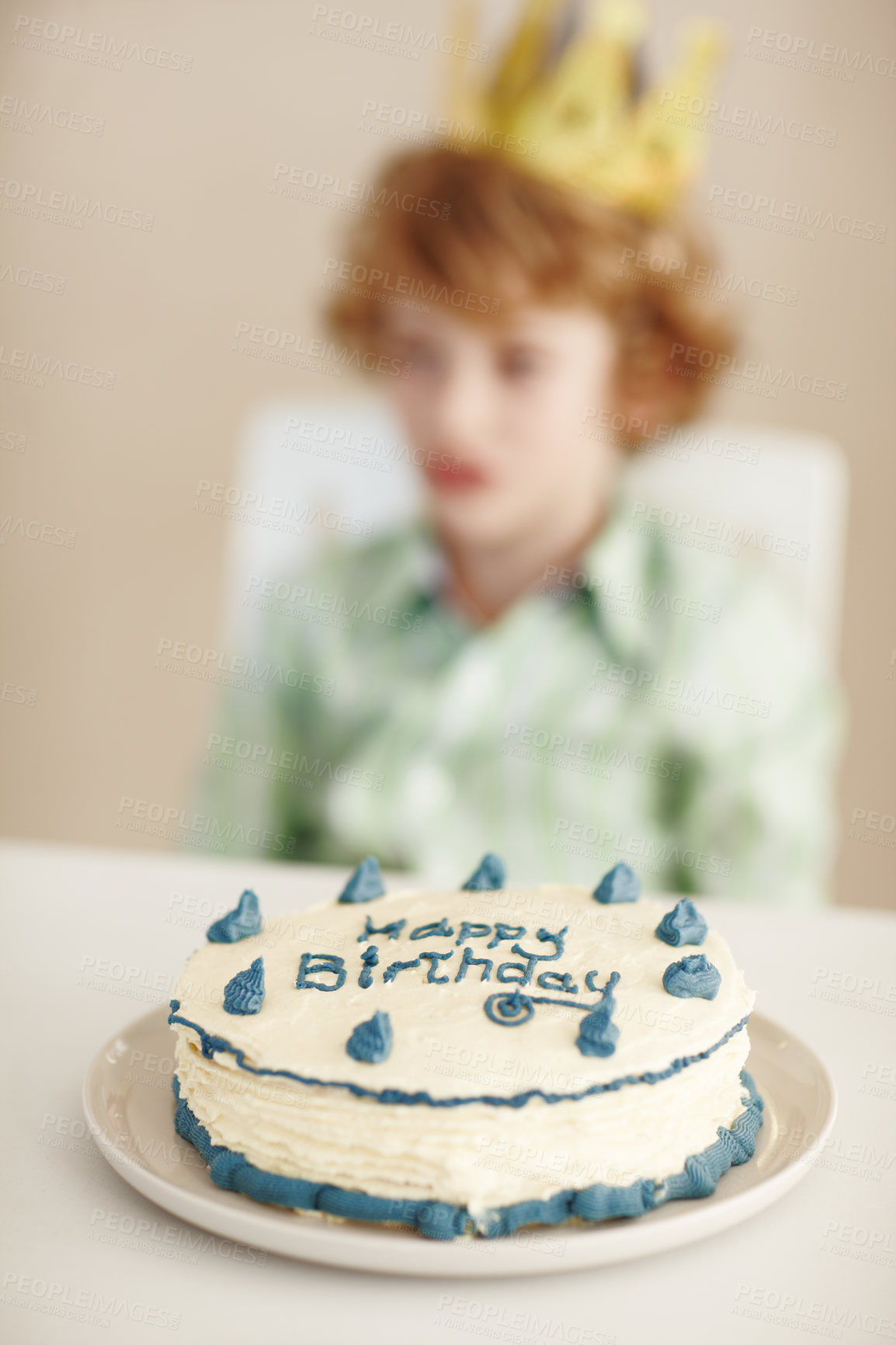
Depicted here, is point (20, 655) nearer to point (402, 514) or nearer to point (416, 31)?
point (402, 514)

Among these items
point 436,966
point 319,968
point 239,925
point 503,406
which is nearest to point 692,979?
point 436,966

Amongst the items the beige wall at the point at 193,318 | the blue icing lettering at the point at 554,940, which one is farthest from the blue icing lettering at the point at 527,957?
the beige wall at the point at 193,318

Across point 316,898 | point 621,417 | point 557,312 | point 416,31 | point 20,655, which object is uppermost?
point 416,31

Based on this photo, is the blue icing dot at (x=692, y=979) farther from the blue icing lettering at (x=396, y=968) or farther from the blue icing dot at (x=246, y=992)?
the blue icing dot at (x=246, y=992)

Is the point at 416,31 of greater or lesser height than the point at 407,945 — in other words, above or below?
above

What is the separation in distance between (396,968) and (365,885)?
0.73 feet

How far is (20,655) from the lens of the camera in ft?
11.0

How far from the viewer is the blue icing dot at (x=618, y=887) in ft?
3.84

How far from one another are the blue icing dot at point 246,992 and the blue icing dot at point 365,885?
26 cm

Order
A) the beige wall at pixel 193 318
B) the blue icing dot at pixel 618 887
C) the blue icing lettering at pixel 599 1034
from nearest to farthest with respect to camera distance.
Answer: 1. the blue icing lettering at pixel 599 1034
2. the blue icing dot at pixel 618 887
3. the beige wall at pixel 193 318

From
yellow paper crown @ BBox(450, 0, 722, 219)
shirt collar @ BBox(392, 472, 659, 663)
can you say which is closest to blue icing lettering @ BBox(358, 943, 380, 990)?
shirt collar @ BBox(392, 472, 659, 663)

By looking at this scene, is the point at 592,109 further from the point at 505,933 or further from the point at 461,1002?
the point at 461,1002

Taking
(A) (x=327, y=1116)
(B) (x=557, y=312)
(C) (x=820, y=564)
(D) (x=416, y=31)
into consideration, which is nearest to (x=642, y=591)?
(C) (x=820, y=564)

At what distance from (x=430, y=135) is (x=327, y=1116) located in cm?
274
